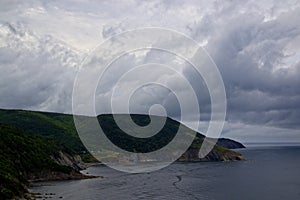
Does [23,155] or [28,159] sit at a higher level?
[23,155]

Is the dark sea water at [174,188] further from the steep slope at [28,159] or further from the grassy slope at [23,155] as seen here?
the grassy slope at [23,155]

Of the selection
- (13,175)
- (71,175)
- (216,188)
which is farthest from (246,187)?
(13,175)

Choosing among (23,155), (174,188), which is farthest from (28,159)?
(174,188)

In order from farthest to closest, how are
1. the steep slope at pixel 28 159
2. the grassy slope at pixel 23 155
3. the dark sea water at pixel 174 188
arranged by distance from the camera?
the steep slope at pixel 28 159
the grassy slope at pixel 23 155
the dark sea water at pixel 174 188

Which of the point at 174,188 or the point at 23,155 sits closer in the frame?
the point at 174,188

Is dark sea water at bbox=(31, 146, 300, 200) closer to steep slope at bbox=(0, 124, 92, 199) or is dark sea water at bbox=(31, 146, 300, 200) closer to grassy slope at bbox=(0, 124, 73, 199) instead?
steep slope at bbox=(0, 124, 92, 199)

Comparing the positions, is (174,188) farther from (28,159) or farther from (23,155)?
(23,155)

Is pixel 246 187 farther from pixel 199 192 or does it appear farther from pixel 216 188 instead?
pixel 199 192

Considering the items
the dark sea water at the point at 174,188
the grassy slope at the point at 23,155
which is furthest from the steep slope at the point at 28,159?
the dark sea water at the point at 174,188

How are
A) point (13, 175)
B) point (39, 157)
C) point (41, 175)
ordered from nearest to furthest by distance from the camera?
point (13, 175), point (41, 175), point (39, 157)

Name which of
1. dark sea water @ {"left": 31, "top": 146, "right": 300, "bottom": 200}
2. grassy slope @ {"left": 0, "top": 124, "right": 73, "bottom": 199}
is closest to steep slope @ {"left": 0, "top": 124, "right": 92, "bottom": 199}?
grassy slope @ {"left": 0, "top": 124, "right": 73, "bottom": 199}

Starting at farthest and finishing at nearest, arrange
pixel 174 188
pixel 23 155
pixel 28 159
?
pixel 23 155, pixel 28 159, pixel 174 188
